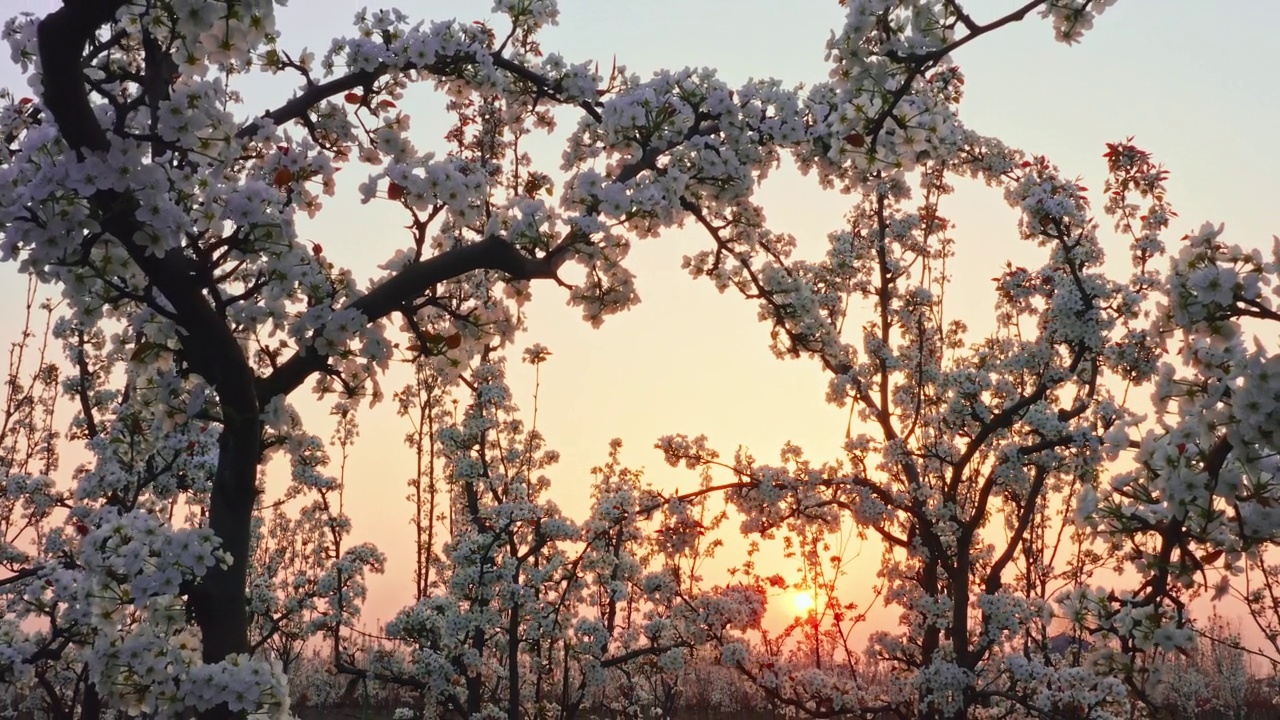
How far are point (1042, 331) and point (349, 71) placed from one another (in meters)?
8.58

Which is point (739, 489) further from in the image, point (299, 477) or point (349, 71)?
point (299, 477)

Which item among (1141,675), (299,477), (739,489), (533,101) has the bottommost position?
(1141,675)

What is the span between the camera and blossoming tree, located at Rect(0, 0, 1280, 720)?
12.9 ft

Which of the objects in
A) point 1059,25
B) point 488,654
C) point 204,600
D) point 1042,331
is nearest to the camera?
point 1059,25

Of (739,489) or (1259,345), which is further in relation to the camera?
(739,489)

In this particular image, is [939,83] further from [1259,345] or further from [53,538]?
[53,538]

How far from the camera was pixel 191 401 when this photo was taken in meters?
5.30

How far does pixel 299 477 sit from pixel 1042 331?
1008cm

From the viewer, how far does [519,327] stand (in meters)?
6.46

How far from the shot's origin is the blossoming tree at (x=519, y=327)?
3.93 meters

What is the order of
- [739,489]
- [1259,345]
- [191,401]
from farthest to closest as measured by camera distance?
[739,489], [191,401], [1259,345]

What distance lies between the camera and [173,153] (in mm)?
4324

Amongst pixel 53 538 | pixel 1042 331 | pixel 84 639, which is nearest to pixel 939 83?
pixel 1042 331

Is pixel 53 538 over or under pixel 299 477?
under
